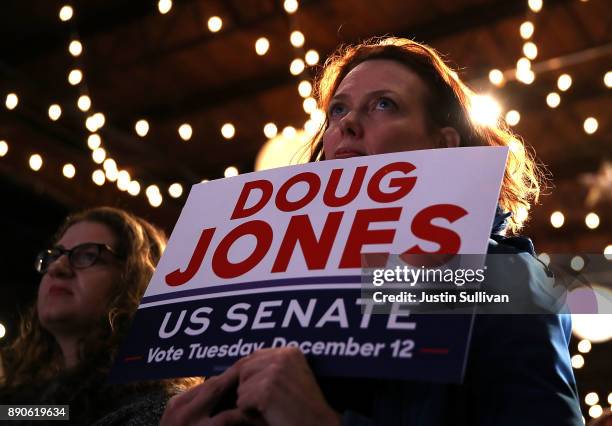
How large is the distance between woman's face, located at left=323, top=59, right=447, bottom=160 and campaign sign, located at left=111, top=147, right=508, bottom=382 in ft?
0.45

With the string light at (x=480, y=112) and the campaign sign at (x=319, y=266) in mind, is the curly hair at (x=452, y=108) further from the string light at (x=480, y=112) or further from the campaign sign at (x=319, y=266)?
the campaign sign at (x=319, y=266)

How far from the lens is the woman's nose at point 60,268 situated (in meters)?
1.75

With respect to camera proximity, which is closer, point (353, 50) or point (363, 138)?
point (363, 138)

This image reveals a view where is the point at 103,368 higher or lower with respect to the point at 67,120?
lower

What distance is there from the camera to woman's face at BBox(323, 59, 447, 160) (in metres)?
1.04

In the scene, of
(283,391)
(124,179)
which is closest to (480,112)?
(283,391)

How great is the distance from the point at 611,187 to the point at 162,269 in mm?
5990

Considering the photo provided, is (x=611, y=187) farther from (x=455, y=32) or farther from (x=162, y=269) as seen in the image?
(x=162, y=269)

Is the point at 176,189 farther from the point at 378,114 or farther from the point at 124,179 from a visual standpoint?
the point at 378,114

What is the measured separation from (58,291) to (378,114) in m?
0.97

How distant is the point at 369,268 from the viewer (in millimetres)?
787

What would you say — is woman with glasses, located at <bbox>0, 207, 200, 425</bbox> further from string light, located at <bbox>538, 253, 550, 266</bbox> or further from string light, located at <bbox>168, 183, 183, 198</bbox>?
string light, located at <bbox>168, 183, 183, 198</bbox>

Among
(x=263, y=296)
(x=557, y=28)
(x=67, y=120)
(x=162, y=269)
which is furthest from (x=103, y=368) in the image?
(x=67, y=120)

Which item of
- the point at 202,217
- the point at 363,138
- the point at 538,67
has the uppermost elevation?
the point at 538,67
